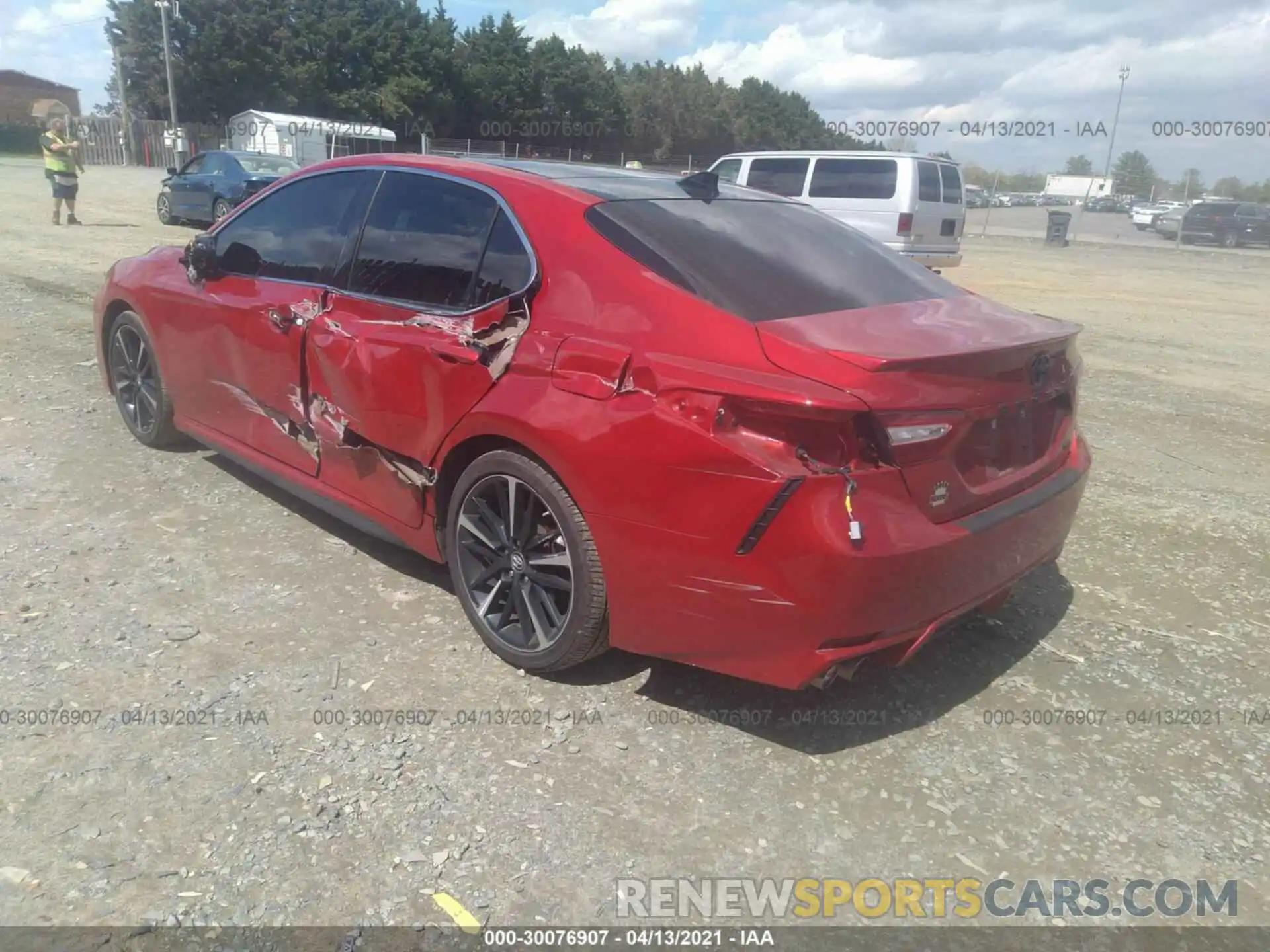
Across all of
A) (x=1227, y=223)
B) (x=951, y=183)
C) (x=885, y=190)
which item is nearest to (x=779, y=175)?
(x=885, y=190)

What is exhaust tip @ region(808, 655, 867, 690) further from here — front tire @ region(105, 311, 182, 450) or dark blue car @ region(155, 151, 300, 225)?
dark blue car @ region(155, 151, 300, 225)

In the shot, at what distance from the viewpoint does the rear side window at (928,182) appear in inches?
539

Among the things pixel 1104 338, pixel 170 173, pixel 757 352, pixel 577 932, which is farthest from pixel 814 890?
pixel 170 173

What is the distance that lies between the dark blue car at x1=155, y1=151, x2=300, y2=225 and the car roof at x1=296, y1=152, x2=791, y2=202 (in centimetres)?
1473

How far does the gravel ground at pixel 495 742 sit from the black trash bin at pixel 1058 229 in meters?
26.4

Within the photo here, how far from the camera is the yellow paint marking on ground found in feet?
7.36

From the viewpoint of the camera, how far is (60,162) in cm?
1641

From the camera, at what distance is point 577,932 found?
7.39ft

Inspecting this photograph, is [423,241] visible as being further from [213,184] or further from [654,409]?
[213,184]

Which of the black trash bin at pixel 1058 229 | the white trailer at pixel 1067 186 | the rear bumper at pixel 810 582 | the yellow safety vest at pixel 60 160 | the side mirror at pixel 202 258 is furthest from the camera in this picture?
the white trailer at pixel 1067 186

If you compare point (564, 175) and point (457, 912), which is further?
point (564, 175)

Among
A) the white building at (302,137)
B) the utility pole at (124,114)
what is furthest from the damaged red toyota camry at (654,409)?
the utility pole at (124,114)

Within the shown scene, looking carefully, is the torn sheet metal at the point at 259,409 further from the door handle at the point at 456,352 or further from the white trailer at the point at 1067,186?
the white trailer at the point at 1067,186

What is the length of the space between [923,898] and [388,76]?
→ 210 feet
